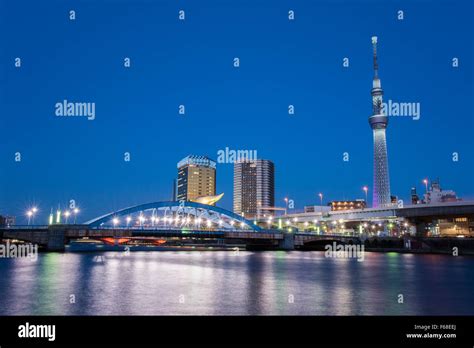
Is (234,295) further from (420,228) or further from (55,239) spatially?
(420,228)

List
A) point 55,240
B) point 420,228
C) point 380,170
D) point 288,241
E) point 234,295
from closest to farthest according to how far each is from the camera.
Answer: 1. point 234,295
2. point 55,240
3. point 420,228
4. point 288,241
5. point 380,170

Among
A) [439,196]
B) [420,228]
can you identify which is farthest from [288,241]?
[439,196]

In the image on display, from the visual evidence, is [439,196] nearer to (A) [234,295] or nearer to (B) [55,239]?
(B) [55,239]

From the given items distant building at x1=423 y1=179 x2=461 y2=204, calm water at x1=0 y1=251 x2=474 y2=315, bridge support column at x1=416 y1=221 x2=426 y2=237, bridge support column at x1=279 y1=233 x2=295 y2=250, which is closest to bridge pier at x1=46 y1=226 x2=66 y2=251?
calm water at x1=0 y1=251 x2=474 y2=315

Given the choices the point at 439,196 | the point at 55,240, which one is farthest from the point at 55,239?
the point at 439,196

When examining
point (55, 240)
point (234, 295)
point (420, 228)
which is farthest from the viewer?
point (420, 228)

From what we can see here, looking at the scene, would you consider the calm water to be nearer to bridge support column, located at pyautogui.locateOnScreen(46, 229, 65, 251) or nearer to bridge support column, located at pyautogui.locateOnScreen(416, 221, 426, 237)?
bridge support column, located at pyautogui.locateOnScreen(46, 229, 65, 251)

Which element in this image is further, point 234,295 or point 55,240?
point 55,240

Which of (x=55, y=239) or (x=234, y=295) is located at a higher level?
(x=55, y=239)

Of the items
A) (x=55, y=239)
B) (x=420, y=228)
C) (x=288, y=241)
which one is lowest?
(x=288, y=241)

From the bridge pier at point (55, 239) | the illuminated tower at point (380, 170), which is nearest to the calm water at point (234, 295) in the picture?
the bridge pier at point (55, 239)
